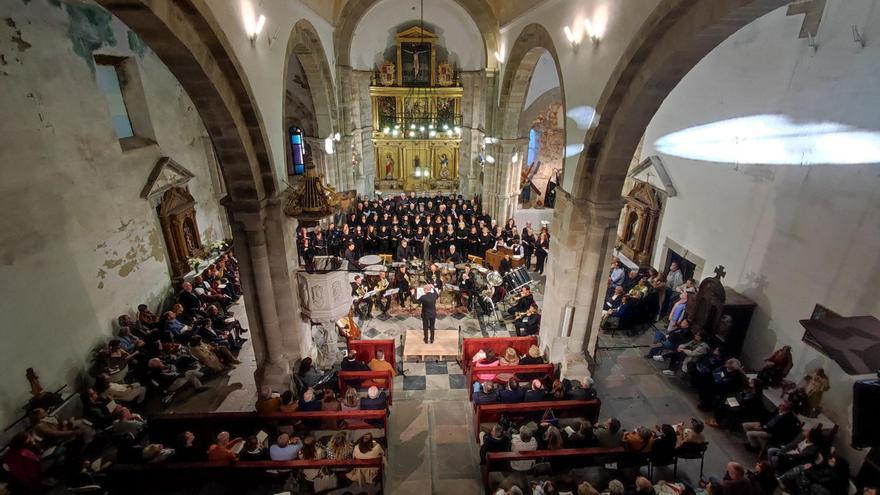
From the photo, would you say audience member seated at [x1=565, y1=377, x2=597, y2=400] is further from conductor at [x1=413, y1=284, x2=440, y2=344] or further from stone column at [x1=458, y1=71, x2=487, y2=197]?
stone column at [x1=458, y1=71, x2=487, y2=197]

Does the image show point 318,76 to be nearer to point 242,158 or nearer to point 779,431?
point 242,158

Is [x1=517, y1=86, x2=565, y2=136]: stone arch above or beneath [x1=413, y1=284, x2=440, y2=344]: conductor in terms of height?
above

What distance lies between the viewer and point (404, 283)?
1077 centimetres

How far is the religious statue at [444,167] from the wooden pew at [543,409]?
54.7ft

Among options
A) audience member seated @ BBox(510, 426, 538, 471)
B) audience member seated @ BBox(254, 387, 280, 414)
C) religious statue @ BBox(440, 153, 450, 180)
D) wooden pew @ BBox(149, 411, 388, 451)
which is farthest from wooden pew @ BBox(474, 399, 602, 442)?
religious statue @ BBox(440, 153, 450, 180)

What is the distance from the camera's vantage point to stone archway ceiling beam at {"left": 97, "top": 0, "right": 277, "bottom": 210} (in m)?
4.27

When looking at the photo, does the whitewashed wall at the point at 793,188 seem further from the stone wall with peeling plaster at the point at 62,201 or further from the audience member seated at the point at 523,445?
the stone wall with peeling plaster at the point at 62,201

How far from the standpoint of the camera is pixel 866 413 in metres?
4.52

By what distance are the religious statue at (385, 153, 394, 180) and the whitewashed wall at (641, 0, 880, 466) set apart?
14.2 m

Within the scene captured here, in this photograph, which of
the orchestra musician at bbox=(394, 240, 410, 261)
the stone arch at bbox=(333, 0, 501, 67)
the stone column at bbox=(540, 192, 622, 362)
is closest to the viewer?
the stone column at bbox=(540, 192, 622, 362)

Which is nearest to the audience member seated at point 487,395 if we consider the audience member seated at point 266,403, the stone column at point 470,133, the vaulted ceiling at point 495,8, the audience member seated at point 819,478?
the audience member seated at point 266,403

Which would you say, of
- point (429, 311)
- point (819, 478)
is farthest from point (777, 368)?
point (429, 311)

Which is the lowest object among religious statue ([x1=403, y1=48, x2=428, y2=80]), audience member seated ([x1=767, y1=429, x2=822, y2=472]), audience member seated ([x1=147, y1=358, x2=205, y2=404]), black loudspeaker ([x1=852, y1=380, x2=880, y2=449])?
audience member seated ([x1=147, y1=358, x2=205, y2=404])

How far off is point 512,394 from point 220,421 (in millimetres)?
4603
